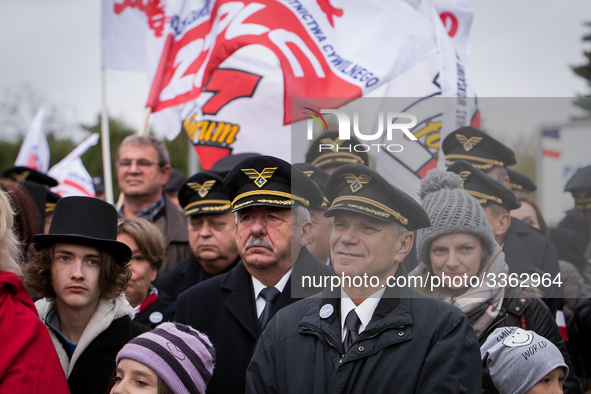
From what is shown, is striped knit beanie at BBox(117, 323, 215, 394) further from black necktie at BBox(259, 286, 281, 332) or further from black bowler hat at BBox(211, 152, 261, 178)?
black bowler hat at BBox(211, 152, 261, 178)

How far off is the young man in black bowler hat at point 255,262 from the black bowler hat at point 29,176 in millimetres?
2633

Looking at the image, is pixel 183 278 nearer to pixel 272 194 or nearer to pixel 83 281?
pixel 83 281

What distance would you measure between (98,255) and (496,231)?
2134 millimetres

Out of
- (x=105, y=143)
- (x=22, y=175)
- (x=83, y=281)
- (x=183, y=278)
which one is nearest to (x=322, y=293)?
(x=83, y=281)

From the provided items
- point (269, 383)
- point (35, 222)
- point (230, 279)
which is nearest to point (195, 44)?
point (35, 222)

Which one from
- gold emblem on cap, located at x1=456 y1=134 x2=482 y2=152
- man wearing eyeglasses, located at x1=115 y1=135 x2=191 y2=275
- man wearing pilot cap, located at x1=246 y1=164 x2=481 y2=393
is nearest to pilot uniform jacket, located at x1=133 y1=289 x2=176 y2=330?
man wearing pilot cap, located at x1=246 y1=164 x2=481 y2=393

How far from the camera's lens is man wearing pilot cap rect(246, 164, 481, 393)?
2.59 m

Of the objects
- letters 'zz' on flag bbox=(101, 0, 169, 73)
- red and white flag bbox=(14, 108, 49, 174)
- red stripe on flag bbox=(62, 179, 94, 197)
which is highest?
letters 'zz' on flag bbox=(101, 0, 169, 73)

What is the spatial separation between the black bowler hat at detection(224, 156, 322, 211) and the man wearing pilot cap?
21.6 inches

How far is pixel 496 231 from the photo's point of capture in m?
3.60

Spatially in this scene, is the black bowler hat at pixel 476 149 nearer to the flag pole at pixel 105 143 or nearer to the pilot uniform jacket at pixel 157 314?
the pilot uniform jacket at pixel 157 314

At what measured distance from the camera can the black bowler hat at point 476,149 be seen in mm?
3568

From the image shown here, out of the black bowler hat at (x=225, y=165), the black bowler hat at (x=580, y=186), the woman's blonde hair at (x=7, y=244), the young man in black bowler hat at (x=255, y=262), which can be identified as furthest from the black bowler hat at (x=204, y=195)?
the black bowler hat at (x=580, y=186)

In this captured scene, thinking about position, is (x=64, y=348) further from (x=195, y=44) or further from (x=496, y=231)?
(x=195, y=44)
